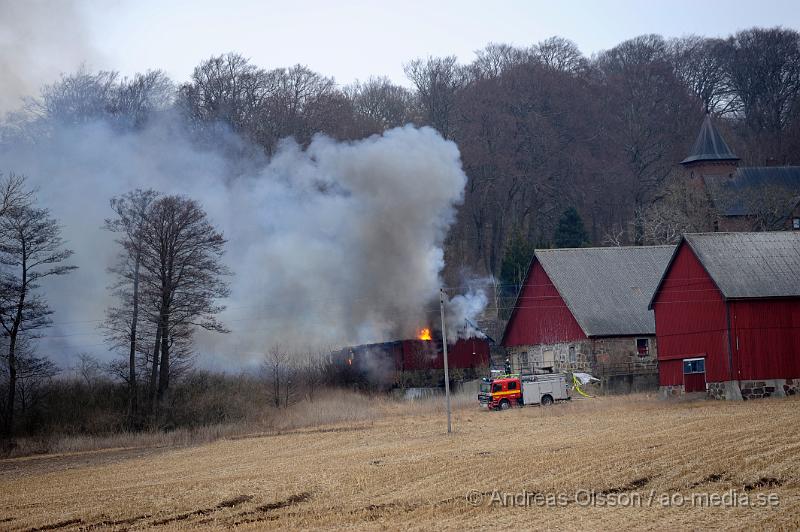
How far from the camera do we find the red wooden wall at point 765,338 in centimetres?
4647

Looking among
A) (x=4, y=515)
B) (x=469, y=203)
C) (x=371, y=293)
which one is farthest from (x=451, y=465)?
(x=469, y=203)

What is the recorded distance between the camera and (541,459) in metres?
28.7

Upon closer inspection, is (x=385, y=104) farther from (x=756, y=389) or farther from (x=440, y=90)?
(x=756, y=389)

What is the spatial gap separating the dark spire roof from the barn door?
41733 millimetres

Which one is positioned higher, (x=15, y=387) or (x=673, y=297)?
(x=673, y=297)

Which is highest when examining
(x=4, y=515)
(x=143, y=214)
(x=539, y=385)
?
(x=143, y=214)

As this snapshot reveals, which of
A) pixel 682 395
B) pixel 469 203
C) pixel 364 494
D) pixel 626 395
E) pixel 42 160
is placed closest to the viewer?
pixel 364 494

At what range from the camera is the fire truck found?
1960 inches

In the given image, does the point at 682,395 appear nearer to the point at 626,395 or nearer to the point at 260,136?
the point at 626,395

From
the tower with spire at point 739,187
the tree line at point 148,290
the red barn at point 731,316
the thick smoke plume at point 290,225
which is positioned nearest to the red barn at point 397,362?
the thick smoke plume at point 290,225

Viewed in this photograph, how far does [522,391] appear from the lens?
50.2 metres

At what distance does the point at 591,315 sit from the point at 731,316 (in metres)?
10.4

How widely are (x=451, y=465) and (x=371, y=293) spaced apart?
29.3 metres

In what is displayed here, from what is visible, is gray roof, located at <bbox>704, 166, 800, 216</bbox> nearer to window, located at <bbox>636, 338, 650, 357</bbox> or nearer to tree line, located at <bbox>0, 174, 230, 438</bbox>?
window, located at <bbox>636, 338, 650, 357</bbox>
